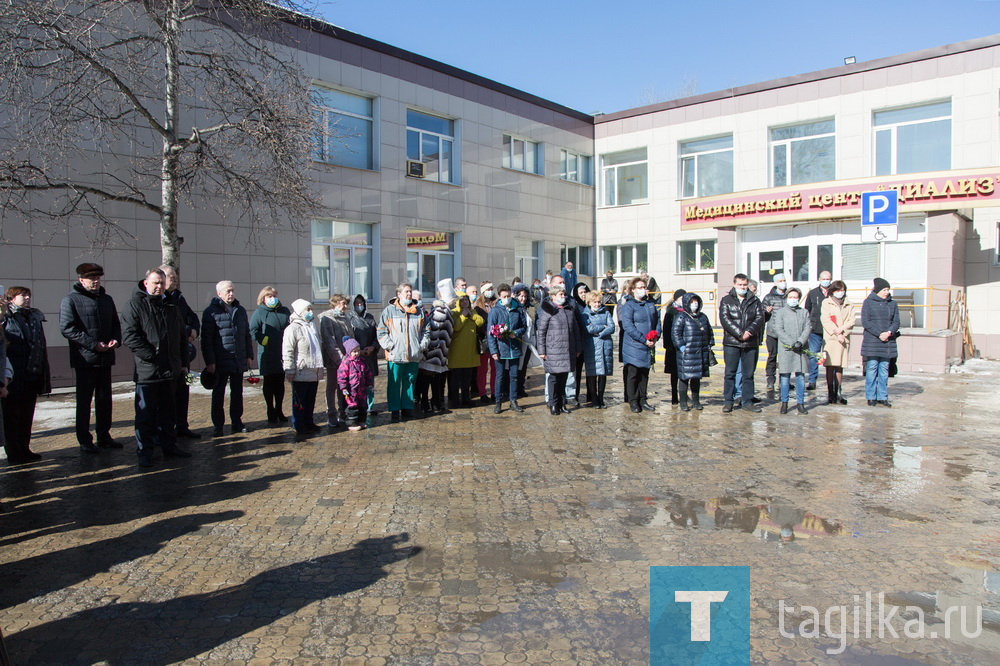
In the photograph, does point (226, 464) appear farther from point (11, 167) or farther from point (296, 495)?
point (11, 167)

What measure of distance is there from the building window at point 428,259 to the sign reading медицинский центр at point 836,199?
25.6 ft

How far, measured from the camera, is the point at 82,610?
12.8ft

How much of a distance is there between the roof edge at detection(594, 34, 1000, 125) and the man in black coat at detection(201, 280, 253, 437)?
65.0 feet

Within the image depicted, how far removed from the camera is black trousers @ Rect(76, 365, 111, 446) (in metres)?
7.54

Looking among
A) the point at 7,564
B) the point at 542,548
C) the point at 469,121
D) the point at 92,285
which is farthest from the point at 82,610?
the point at 469,121

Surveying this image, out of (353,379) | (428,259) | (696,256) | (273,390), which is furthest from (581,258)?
(353,379)

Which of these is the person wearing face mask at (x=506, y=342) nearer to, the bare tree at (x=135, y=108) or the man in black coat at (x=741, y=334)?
the man in black coat at (x=741, y=334)

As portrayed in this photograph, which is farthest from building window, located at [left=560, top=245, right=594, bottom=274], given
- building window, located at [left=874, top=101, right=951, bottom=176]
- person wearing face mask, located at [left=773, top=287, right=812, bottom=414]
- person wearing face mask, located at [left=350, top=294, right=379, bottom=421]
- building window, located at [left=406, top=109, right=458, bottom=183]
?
person wearing face mask, located at [left=350, top=294, right=379, bottom=421]

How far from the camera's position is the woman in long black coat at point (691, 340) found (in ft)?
33.1

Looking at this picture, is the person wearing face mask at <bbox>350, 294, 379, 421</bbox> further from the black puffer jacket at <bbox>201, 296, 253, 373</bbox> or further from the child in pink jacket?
the black puffer jacket at <bbox>201, 296, 253, 373</bbox>

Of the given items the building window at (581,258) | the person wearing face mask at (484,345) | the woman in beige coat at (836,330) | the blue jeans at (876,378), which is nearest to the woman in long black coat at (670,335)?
the woman in beige coat at (836,330)

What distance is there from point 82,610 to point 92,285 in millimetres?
4501

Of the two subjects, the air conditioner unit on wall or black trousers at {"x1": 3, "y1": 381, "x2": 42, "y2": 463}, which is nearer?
black trousers at {"x1": 3, "y1": 381, "x2": 42, "y2": 463}

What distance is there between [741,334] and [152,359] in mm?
7614
